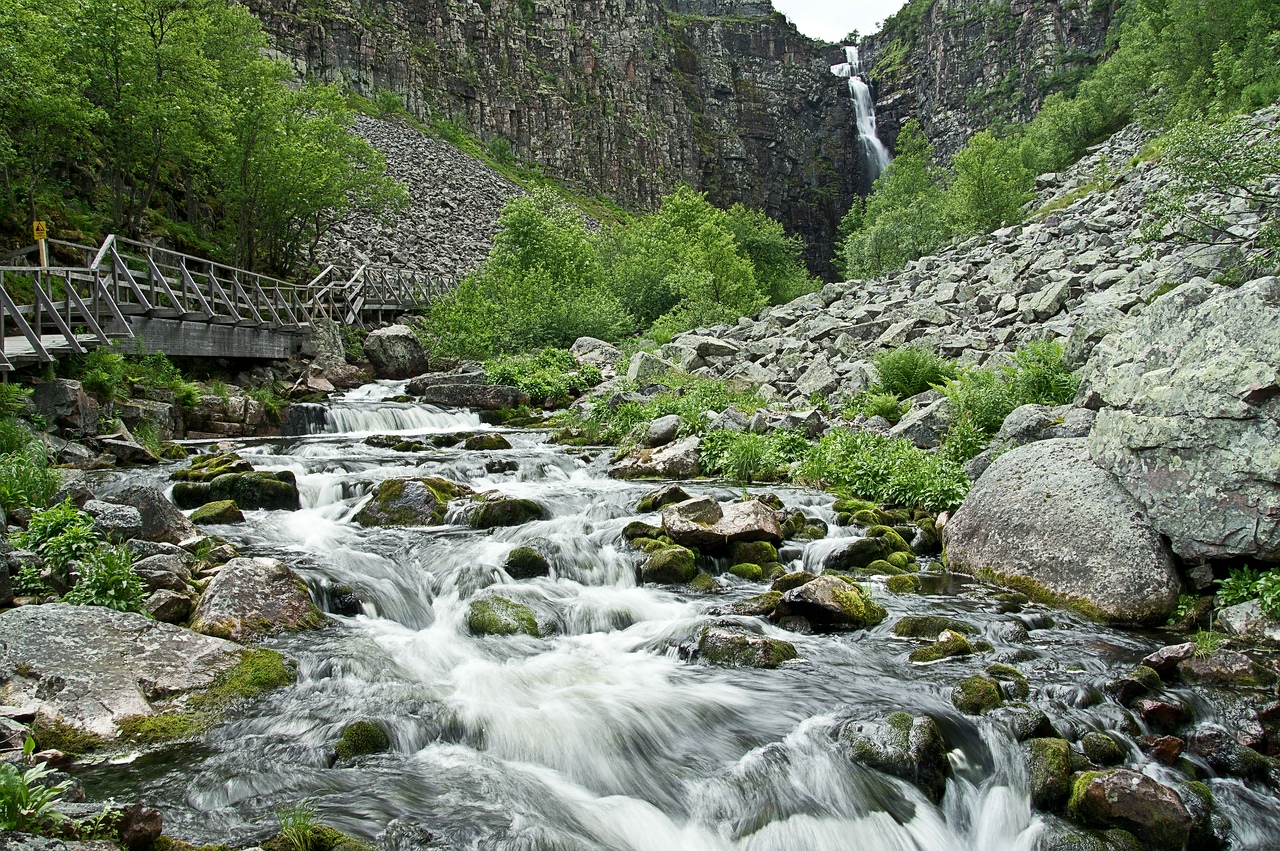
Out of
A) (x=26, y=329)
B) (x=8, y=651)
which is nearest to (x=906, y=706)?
(x=8, y=651)

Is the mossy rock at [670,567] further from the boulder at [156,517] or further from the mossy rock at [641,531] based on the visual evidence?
the boulder at [156,517]

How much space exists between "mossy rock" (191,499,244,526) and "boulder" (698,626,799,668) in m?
6.97

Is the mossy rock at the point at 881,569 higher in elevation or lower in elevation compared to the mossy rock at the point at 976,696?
higher

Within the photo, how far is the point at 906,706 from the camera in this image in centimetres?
607

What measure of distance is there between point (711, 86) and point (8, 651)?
13149 cm

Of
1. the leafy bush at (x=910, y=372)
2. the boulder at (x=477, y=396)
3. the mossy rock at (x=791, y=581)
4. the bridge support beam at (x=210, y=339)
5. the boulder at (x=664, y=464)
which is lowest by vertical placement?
the mossy rock at (x=791, y=581)

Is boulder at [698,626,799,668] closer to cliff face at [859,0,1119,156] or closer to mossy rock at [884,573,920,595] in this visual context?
mossy rock at [884,573,920,595]

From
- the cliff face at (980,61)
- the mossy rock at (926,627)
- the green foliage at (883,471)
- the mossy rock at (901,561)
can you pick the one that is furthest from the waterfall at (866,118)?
the mossy rock at (926,627)

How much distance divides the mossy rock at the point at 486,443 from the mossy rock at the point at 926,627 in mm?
11182

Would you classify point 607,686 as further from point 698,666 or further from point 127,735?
point 127,735

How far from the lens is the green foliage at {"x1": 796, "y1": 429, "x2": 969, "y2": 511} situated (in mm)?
Answer: 11336

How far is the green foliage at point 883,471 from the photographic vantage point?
11.3m

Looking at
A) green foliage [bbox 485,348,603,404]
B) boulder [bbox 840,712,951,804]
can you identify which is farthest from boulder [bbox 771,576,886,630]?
green foliage [bbox 485,348,603,404]

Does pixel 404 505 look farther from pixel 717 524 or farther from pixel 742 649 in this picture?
pixel 742 649
